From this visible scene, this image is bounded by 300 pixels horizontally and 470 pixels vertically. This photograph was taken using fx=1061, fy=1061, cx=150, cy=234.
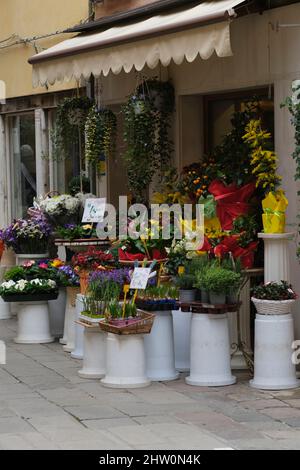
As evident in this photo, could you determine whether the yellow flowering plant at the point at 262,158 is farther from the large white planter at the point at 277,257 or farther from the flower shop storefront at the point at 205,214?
the large white planter at the point at 277,257

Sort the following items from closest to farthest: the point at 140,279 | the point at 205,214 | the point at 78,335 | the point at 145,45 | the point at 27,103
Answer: the point at 140,279 < the point at 145,45 < the point at 205,214 < the point at 78,335 < the point at 27,103

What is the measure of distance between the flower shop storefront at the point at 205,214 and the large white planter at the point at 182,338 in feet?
0.04

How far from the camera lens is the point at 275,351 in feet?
30.5

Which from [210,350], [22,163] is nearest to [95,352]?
[210,350]

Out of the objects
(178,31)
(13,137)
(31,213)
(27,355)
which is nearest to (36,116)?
(13,137)

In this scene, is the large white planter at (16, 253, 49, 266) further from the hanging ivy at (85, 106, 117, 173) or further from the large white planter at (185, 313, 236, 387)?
the large white planter at (185, 313, 236, 387)

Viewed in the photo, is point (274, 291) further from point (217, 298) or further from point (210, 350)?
point (210, 350)

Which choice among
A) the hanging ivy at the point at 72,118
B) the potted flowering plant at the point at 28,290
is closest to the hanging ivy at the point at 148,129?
the potted flowering plant at the point at 28,290

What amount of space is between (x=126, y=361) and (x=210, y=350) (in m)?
0.76

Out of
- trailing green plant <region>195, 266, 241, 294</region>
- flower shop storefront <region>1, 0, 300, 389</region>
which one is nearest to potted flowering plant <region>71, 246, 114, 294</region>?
flower shop storefront <region>1, 0, 300, 389</region>

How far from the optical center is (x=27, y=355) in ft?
37.5

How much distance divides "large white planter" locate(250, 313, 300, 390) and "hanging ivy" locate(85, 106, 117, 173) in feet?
14.2

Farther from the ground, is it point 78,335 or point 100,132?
point 100,132

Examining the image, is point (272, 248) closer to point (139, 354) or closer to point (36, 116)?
point (139, 354)
